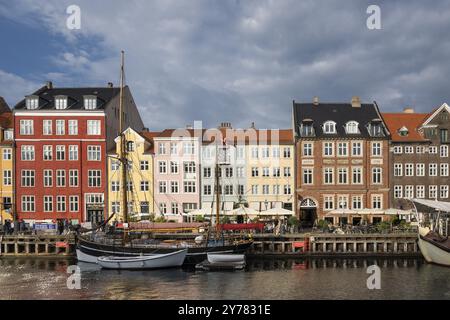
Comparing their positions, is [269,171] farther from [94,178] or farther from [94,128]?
[94,128]

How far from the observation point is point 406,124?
60.9 m

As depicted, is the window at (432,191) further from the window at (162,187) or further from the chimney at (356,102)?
the window at (162,187)

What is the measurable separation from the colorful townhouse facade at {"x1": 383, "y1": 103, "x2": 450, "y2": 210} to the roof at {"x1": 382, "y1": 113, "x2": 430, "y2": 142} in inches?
4.6

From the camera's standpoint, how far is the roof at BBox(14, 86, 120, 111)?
5934cm

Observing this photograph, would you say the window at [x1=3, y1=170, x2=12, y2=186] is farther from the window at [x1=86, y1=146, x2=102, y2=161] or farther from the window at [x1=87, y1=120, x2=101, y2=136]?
the window at [x1=87, y1=120, x2=101, y2=136]

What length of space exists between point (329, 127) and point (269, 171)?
910 cm

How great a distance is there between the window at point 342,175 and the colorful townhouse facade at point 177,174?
1709cm

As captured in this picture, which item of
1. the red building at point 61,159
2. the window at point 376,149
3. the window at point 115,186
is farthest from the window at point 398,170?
the red building at point 61,159

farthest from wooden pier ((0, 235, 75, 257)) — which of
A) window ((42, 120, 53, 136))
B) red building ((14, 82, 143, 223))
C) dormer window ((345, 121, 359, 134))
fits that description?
dormer window ((345, 121, 359, 134))

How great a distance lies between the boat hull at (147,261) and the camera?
39.8 metres

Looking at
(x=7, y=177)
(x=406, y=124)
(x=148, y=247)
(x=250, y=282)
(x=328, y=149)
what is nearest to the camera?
(x=250, y=282)

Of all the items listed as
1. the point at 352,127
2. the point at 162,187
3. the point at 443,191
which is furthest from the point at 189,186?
the point at 443,191
